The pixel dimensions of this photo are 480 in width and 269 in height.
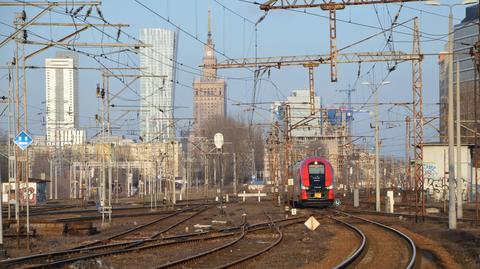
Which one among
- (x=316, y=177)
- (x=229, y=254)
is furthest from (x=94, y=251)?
(x=316, y=177)

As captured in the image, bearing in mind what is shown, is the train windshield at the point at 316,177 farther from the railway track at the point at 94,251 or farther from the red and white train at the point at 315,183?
the railway track at the point at 94,251

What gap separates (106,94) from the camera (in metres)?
40.0

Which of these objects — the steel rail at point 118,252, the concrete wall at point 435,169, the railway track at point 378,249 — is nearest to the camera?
the steel rail at point 118,252

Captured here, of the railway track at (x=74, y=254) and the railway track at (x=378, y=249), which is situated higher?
the railway track at (x=74, y=254)

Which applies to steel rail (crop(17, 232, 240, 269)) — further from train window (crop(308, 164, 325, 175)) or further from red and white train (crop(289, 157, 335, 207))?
train window (crop(308, 164, 325, 175))

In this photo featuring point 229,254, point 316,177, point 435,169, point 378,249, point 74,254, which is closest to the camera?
point 74,254

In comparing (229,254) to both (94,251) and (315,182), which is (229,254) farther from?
(315,182)

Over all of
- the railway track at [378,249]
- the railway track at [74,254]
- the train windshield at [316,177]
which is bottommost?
the railway track at [378,249]

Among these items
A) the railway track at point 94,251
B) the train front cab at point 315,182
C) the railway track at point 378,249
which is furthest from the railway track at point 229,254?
the train front cab at point 315,182

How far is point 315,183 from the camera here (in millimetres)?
53656

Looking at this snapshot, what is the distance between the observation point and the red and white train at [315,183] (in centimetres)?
5356

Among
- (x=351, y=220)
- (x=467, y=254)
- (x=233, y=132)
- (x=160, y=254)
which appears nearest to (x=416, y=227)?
(x=351, y=220)

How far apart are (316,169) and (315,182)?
916 millimetres

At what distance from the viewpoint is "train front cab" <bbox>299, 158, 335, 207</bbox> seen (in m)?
53.5
